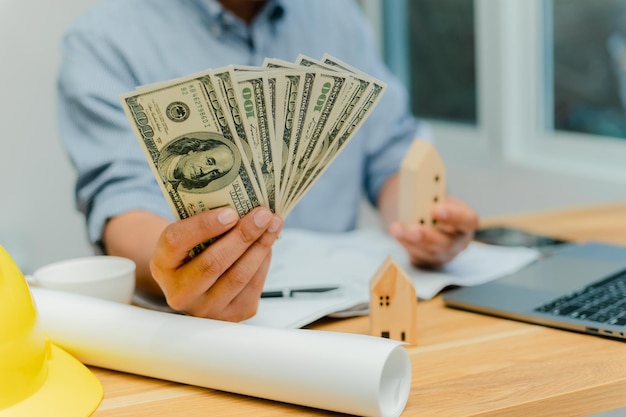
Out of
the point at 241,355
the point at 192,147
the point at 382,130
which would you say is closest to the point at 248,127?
the point at 192,147

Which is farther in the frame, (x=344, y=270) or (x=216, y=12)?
(x=216, y=12)

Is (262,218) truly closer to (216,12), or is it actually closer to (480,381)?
(480,381)

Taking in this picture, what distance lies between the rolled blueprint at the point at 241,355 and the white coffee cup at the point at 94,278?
53 millimetres

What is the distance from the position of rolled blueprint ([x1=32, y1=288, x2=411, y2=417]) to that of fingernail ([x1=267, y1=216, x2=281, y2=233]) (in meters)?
0.10

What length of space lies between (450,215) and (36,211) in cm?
200

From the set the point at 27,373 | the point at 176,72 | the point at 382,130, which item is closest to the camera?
the point at 27,373

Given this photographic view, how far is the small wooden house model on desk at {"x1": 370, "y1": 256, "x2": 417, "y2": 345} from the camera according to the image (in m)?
0.93

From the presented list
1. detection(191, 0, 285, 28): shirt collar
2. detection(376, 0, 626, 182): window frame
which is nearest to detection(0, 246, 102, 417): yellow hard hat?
detection(191, 0, 285, 28): shirt collar

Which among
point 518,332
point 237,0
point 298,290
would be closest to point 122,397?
point 298,290

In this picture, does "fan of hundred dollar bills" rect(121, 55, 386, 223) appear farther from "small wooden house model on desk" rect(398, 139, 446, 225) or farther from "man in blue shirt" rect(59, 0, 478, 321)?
"small wooden house model on desk" rect(398, 139, 446, 225)

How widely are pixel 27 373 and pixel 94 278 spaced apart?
265 mm

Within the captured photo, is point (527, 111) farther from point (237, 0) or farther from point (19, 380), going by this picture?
point (19, 380)

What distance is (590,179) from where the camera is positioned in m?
2.14

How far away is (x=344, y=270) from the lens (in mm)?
1197
